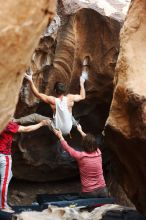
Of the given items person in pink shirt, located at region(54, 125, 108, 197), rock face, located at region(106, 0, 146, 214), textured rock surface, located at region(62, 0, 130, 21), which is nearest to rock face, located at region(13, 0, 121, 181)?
textured rock surface, located at region(62, 0, 130, 21)

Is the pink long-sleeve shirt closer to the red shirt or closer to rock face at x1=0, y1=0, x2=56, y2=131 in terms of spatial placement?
the red shirt

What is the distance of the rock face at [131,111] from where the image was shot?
4633 millimetres

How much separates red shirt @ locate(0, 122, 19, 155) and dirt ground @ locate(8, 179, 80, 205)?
265 centimetres

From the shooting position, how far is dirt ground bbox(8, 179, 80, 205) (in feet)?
32.0

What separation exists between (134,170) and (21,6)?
7.96ft

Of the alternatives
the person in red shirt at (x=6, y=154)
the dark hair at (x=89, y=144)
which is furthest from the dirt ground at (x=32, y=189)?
the dark hair at (x=89, y=144)

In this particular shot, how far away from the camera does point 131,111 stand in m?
4.70

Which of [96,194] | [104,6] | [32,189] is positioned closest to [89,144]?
[96,194]

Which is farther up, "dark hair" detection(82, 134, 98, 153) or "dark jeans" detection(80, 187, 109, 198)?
"dark hair" detection(82, 134, 98, 153)

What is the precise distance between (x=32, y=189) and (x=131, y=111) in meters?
5.84

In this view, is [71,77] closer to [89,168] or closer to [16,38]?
[89,168]

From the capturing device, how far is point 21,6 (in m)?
3.14

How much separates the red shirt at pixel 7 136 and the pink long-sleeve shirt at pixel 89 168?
847 millimetres

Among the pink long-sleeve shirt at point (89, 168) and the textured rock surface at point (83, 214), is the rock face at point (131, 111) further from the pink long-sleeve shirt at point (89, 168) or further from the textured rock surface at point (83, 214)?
the pink long-sleeve shirt at point (89, 168)
